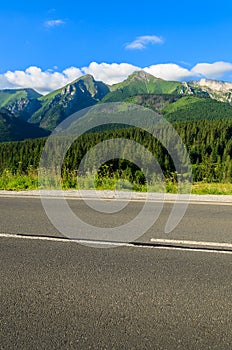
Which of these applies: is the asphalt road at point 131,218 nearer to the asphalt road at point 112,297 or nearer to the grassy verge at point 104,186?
the asphalt road at point 112,297

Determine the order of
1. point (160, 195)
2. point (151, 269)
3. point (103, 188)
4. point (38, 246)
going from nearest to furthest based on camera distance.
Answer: point (151, 269), point (38, 246), point (160, 195), point (103, 188)

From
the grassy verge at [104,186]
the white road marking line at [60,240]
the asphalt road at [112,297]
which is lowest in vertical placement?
the asphalt road at [112,297]

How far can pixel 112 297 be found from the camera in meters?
3.97

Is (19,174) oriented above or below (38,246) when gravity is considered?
above

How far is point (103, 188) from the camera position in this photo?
12.5 m

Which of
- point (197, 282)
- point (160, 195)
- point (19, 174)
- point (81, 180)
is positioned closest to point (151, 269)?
point (197, 282)

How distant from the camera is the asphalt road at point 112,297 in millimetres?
3191

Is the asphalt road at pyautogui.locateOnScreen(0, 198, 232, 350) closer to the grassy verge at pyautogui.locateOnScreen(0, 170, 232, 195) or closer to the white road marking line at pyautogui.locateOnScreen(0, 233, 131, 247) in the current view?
the white road marking line at pyautogui.locateOnScreen(0, 233, 131, 247)

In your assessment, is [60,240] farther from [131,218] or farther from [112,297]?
[112,297]

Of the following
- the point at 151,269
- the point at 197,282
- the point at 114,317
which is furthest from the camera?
the point at 151,269

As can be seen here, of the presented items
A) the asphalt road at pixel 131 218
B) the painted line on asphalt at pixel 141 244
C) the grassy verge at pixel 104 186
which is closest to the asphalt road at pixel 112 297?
the painted line on asphalt at pixel 141 244

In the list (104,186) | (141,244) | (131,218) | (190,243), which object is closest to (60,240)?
(141,244)

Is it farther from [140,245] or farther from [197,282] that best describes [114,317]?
[140,245]

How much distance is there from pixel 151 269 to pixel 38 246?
7.33 feet
